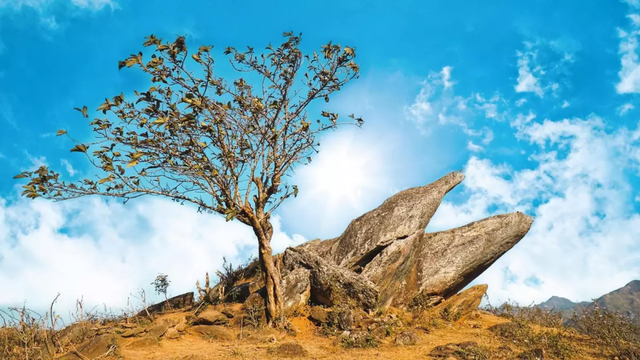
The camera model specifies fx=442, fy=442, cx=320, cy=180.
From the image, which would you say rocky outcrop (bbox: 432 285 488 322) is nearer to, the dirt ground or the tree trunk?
the dirt ground

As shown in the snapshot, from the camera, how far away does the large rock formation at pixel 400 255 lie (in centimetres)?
2017

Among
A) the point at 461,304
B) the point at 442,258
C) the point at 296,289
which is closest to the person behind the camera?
the point at 296,289

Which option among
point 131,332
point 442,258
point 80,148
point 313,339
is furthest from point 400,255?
point 80,148

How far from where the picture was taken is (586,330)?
18531 millimetres

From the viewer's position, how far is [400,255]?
21719 mm

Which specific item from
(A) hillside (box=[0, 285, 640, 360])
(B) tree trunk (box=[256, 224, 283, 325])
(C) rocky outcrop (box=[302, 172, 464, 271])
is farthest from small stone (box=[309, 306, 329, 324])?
(C) rocky outcrop (box=[302, 172, 464, 271])

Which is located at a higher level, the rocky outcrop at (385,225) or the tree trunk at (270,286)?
the rocky outcrop at (385,225)

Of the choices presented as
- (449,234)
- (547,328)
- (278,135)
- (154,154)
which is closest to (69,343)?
(154,154)

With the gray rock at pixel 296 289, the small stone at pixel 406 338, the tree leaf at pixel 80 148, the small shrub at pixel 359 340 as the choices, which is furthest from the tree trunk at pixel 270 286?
the tree leaf at pixel 80 148

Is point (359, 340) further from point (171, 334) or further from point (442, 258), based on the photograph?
point (442, 258)

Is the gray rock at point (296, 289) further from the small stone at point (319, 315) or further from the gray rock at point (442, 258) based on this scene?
the gray rock at point (442, 258)

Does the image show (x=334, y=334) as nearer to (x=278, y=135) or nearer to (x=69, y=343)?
(x=278, y=135)

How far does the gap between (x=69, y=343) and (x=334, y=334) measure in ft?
33.9

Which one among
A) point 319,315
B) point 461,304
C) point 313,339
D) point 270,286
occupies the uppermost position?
point 270,286
